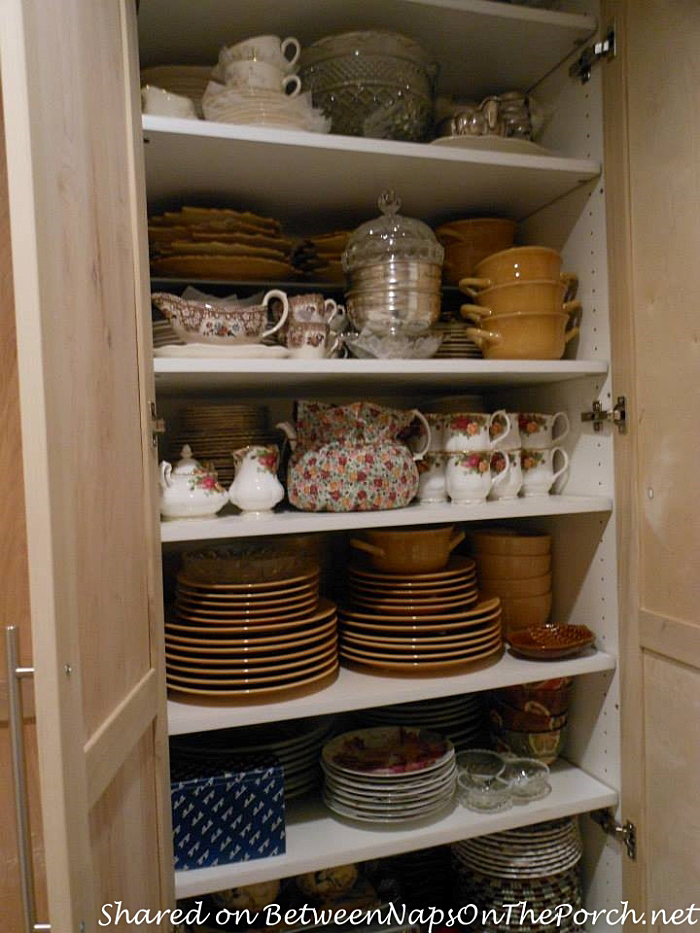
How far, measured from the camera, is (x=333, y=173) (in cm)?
108

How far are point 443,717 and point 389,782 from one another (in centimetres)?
28

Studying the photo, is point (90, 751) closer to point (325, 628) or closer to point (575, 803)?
point (325, 628)

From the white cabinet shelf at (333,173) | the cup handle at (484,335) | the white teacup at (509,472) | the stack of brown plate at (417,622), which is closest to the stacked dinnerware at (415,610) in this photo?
the stack of brown plate at (417,622)

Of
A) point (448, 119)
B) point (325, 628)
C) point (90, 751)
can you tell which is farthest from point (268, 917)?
point (448, 119)

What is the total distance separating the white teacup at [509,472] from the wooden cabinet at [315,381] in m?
0.07

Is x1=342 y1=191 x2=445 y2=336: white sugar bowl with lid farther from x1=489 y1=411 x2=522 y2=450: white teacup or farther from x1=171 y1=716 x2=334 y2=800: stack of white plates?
x1=171 y1=716 x2=334 y2=800: stack of white plates

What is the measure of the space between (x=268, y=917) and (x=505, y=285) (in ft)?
3.59

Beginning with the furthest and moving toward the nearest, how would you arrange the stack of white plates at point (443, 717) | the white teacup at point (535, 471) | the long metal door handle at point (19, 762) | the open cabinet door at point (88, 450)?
the stack of white plates at point (443, 717), the white teacup at point (535, 471), the long metal door handle at point (19, 762), the open cabinet door at point (88, 450)

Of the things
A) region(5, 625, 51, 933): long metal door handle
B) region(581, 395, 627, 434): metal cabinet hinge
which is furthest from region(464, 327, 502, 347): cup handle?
region(5, 625, 51, 933): long metal door handle

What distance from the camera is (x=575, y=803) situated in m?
1.14

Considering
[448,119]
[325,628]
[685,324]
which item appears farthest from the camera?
[448,119]

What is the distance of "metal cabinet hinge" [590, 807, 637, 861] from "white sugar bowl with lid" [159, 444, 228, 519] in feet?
2.83

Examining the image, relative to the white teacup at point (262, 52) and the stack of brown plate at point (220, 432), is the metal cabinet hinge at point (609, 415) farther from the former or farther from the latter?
the white teacup at point (262, 52)

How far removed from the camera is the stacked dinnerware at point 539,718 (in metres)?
1.24
